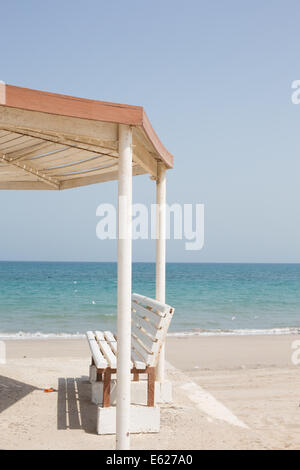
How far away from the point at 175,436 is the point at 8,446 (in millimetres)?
1394

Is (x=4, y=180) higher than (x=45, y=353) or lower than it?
higher

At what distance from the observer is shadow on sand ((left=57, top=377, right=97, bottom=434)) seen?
4680mm

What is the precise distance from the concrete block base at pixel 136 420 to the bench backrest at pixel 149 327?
15.9 inches

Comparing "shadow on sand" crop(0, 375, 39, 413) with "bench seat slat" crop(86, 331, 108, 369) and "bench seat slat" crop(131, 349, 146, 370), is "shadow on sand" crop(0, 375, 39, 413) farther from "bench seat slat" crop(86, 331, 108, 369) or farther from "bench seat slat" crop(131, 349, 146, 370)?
"bench seat slat" crop(131, 349, 146, 370)

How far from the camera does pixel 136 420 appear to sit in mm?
4500

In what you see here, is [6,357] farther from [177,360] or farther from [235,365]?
[235,365]

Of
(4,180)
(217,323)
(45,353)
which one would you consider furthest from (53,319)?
(4,180)

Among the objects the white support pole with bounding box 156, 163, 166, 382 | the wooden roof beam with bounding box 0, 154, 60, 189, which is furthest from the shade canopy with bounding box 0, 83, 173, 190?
the white support pole with bounding box 156, 163, 166, 382

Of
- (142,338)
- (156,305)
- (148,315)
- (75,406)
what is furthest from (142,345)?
(75,406)

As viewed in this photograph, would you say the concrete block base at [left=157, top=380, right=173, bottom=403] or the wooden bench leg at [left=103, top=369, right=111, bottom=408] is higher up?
the wooden bench leg at [left=103, top=369, right=111, bottom=408]

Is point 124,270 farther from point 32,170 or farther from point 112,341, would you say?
point 32,170

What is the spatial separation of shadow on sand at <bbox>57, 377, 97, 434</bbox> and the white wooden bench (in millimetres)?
330

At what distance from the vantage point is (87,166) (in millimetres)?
5824

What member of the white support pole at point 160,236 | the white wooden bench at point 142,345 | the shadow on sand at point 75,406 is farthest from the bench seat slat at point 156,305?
the shadow on sand at point 75,406
